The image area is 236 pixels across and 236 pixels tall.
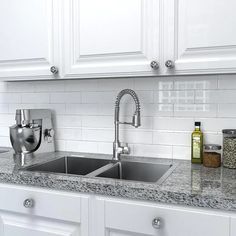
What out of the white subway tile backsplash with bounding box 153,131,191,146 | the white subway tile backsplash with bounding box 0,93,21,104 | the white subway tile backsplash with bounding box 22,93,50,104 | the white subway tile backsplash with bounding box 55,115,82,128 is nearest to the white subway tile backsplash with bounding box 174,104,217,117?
the white subway tile backsplash with bounding box 153,131,191,146

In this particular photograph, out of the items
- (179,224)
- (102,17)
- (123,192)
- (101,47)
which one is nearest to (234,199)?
(179,224)

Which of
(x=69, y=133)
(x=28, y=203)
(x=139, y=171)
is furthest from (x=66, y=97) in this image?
(x=28, y=203)

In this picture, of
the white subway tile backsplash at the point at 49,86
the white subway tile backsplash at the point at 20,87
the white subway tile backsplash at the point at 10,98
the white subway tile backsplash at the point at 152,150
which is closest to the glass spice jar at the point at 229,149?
the white subway tile backsplash at the point at 152,150

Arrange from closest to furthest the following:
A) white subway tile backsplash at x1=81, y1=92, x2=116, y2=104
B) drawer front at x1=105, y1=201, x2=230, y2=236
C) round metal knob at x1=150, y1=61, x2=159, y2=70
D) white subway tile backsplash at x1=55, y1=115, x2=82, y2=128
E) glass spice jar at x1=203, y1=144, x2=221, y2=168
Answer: drawer front at x1=105, y1=201, x2=230, y2=236 < round metal knob at x1=150, y1=61, x2=159, y2=70 < glass spice jar at x1=203, y1=144, x2=221, y2=168 < white subway tile backsplash at x1=81, y1=92, x2=116, y2=104 < white subway tile backsplash at x1=55, y1=115, x2=82, y2=128

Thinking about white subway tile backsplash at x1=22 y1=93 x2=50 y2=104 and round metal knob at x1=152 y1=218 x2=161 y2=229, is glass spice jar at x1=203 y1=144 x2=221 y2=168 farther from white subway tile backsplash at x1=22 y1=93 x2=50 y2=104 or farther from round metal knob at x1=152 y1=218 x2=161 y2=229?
white subway tile backsplash at x1=22 y1=93 x2=50 y2=104

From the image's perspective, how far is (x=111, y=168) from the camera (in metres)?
1.46

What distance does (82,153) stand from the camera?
182 centimetres

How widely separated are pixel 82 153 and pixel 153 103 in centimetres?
56

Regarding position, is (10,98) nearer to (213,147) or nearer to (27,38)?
(27,38)

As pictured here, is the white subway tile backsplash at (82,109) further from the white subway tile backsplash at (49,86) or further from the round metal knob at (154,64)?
the round metal knob at (154,64)

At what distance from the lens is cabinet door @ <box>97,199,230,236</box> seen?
3.22 ft

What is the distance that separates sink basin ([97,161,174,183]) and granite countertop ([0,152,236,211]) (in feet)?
0.44

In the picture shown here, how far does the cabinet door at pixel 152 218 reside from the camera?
0.98m

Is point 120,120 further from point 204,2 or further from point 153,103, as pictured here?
point 204,2
